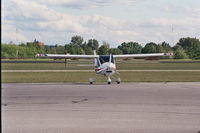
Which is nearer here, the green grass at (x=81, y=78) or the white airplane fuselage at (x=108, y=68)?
the white airplane fuselage at (x=108, y=68)

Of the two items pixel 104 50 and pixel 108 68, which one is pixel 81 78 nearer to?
pixel 108 68

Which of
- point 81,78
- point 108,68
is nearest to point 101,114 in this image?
point 108,68

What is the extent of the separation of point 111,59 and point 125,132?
15.7 m

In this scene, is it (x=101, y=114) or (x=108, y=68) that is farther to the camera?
(x=108, y=68)

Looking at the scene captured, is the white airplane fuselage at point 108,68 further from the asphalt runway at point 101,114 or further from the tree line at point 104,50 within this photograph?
the tree line at point 104,50

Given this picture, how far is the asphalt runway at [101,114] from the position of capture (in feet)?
31.8

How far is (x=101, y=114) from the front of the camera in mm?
11836

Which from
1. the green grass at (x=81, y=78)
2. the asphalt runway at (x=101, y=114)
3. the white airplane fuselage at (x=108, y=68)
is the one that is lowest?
the green grass at (x=81, y=78)

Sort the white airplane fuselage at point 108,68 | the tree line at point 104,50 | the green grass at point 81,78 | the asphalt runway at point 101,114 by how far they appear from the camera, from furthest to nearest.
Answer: the tree line at point 104,50
the green grass at point 81,78
the white airplane fuselage at point 108,68
the asphalt runway at point 101,114

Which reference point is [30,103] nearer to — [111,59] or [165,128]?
[165,128]

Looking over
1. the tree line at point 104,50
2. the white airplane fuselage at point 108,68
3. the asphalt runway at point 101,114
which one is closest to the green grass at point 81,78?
the white airplane fuselage at point 108,68

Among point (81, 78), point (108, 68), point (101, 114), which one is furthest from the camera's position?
point (81, 78)

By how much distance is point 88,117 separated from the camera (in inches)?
445

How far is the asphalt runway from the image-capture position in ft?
31.8
